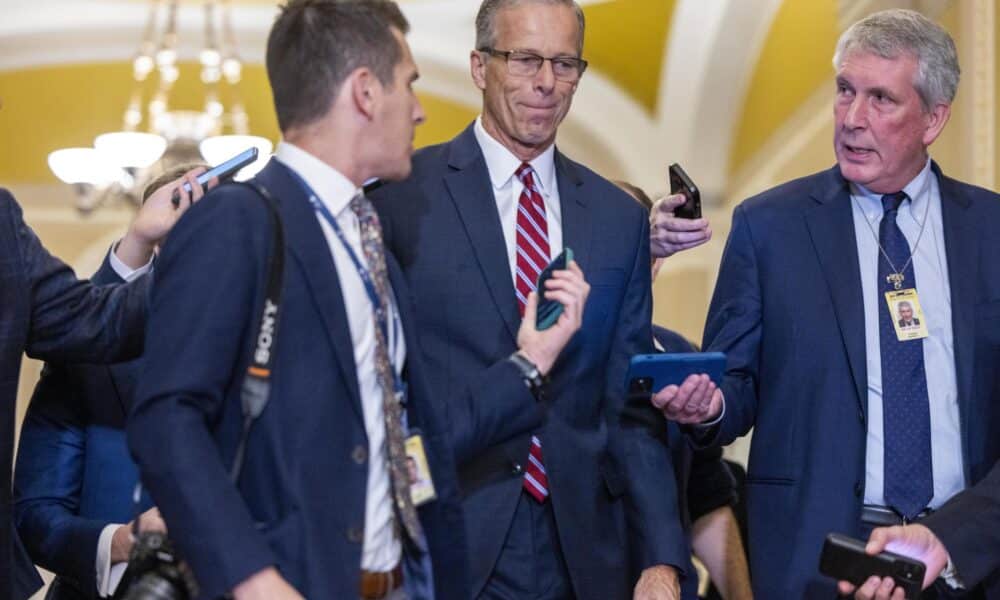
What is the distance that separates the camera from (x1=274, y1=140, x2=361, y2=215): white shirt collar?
2.44m

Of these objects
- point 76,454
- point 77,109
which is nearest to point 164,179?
point 76,454

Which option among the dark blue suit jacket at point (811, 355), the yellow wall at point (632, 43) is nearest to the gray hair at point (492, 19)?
the dark blue suit jacket at point (811, 355)

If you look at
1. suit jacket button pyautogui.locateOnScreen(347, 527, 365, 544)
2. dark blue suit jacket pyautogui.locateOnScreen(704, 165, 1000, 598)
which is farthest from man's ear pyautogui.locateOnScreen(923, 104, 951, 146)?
suit jacket button pyautogui.locateOnScreen(347, 527, 365, 544)

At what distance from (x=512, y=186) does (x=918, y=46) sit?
3.28 ft

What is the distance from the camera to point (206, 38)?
1243cm

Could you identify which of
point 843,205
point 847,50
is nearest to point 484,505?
point 843,205

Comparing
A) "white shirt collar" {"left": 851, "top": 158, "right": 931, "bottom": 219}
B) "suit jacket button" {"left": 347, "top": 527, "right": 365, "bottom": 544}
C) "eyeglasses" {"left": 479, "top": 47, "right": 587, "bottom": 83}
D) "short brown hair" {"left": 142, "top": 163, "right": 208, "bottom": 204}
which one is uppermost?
"eyeglasses" {"left": 479, "top": 47, "right": 587, "bottom": 83}

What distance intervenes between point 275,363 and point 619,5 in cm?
938

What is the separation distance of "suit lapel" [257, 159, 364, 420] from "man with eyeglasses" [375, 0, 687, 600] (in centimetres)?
68

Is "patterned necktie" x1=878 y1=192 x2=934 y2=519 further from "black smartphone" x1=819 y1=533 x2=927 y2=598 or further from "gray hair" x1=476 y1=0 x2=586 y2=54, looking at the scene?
"gray hair" x1=476 y1=0 x2=586 y2=54

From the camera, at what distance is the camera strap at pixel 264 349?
7.33ft

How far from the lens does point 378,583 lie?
7.79 ft

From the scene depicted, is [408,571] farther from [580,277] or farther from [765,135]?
[765,135]

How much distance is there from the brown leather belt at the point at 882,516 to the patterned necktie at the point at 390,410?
3.91 feet
